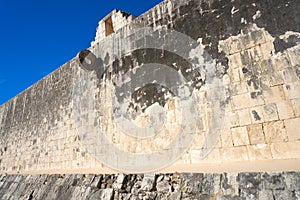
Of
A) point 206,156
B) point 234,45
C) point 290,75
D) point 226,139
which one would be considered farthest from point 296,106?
point 206,156

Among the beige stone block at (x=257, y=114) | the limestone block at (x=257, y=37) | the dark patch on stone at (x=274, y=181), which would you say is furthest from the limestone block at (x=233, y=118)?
the dark patch on stone at (x=274, y=181)

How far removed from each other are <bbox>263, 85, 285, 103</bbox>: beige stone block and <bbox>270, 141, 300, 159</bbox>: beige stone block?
2.06ft

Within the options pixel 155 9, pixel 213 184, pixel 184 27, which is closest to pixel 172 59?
pixel 184 27

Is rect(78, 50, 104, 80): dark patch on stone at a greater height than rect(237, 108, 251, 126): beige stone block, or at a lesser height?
greater

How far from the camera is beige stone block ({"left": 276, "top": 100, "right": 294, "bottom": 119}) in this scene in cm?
305

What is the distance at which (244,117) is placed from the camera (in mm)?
3416

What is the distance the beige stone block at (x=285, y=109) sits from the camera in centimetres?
A: 305

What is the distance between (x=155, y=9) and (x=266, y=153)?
375 centimetres

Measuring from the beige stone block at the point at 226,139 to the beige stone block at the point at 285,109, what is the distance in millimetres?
781

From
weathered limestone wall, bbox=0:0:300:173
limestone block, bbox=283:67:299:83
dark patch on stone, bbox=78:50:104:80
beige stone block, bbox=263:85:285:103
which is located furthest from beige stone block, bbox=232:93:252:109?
dark patch on stone, bbox=78:50:104:80

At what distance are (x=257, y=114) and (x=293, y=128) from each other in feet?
1.62

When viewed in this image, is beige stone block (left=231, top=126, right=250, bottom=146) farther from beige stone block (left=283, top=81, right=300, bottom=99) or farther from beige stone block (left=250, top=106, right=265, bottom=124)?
beige stone block (left=283, top=81, right=300, bottom=99)

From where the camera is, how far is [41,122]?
8.40 meters

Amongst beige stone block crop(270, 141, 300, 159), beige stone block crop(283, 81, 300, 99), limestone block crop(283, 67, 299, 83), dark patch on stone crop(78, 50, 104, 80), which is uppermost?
dark patch on stone crop(78, 50, 104, 80)
